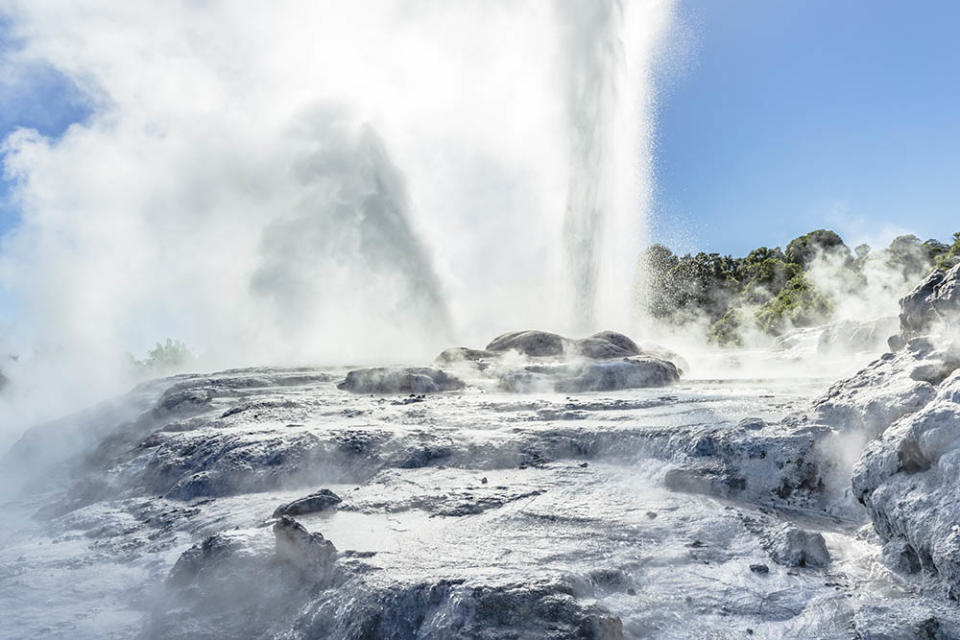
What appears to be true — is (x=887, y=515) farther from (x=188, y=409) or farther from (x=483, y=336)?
(x=483, y=336)

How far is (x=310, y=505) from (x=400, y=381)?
19.2 ft

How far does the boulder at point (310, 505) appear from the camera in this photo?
20.8 ft

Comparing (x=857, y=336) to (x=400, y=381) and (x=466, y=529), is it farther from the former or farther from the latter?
(x=466, y=529)

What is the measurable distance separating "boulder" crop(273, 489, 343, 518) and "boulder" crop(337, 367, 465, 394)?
5.48 meters

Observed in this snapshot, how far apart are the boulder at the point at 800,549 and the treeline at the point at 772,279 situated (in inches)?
976

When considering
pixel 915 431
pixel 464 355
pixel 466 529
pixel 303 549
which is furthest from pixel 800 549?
pixel 464 355

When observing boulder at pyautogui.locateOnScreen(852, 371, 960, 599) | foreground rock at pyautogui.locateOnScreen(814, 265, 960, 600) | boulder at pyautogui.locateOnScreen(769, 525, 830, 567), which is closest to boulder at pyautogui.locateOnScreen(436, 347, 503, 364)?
foreground rock at pyautogui.locateOnScreen(814, 265, 960, 600)

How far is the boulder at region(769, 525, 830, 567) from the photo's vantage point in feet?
15.6

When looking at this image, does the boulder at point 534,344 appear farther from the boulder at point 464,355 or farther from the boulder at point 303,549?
the boulder at point 303,549

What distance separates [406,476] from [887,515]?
4.69m

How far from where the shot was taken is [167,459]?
9039 millimetres

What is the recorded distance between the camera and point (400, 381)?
12.2 meters

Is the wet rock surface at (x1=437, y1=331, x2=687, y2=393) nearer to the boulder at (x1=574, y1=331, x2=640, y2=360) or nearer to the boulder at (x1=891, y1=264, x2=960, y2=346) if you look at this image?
the boulder at (x1=574, y1=331, x2=640, y2=360)

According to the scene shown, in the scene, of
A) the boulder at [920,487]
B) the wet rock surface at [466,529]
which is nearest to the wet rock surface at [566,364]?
the wet rock surface at [466,529]
